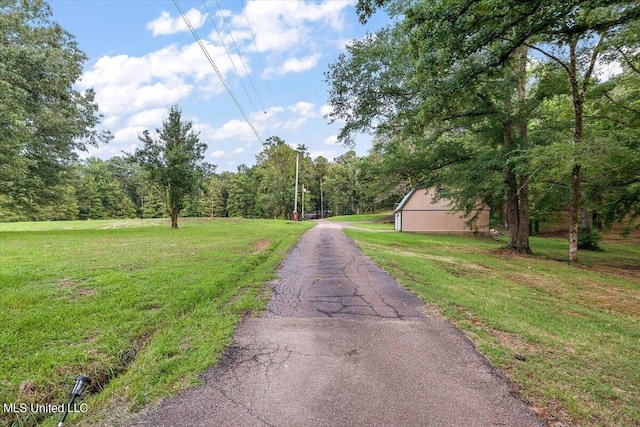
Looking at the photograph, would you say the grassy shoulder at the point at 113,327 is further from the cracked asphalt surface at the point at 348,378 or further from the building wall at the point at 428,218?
the building wall at the point at 428,218

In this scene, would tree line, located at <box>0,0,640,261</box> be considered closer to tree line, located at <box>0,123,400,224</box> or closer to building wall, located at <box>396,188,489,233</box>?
tree line, located at <box>0,123,400,224</box>

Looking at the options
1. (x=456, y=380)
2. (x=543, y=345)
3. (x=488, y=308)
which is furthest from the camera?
(x=488, y=308)

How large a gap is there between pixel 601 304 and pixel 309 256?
23.3ft

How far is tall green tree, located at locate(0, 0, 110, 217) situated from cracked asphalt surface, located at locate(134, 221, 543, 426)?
9.11 m

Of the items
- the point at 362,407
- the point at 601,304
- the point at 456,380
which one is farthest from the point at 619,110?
the point at 362,407

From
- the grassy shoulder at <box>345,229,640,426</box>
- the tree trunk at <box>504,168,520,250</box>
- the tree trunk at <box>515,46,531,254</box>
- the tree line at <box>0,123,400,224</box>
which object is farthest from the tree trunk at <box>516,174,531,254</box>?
the tree line at <box>0,123,400,224</box>

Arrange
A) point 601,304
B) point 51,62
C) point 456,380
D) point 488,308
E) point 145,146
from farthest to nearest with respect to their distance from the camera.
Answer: point 145,146 < point 51,62 < point 601,304 < point 488,308 < point 456,380

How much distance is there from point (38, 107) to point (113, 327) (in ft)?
44.4

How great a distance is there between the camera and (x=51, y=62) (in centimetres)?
1063

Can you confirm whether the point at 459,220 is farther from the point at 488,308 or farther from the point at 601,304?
the point at 488,308

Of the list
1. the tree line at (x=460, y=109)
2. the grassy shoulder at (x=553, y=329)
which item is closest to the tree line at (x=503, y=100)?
the tree line at (x=460, y=109)

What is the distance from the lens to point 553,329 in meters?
4.18

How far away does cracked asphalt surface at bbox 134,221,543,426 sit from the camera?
2.16 m

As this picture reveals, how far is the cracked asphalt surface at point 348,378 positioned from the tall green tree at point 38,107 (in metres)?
9.11
